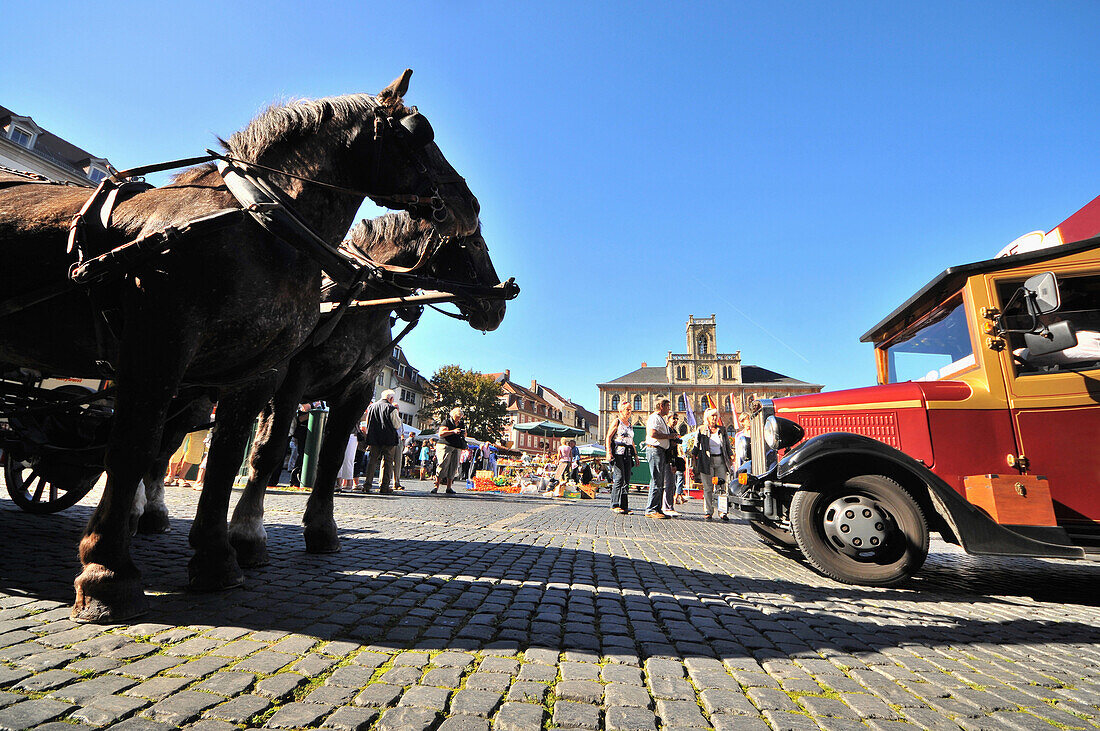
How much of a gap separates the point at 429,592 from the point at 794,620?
6.48 ft

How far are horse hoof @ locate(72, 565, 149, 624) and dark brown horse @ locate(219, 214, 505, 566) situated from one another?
48.0 inches

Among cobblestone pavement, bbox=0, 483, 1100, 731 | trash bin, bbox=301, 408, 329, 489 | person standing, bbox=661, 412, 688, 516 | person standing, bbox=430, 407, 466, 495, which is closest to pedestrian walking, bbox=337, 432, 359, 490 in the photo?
trash bin, bbox=301, 408, 329, 489

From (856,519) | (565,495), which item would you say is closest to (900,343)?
(856,519)

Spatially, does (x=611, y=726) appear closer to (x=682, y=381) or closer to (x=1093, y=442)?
(x=1093, y=442)

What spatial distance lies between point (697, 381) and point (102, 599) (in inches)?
3453

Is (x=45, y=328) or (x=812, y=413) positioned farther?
(x=812, y=413)

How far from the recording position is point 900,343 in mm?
5578

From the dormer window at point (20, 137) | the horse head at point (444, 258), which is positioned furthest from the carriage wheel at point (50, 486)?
Answer: the dormer window at point (20, 137)

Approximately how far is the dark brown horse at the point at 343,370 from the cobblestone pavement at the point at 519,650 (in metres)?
0.38

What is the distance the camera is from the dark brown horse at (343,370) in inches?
137

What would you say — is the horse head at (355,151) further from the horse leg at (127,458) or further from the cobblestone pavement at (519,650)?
the cobblestone pavement at (519,650)

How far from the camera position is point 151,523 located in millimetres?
4406

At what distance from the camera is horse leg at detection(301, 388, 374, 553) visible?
155 inches

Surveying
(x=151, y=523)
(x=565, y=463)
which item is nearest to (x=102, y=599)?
(x=151, y=523)
